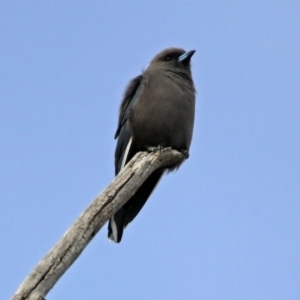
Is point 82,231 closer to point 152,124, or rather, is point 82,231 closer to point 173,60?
point 152,124

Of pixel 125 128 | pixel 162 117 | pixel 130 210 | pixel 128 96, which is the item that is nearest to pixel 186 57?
pixel 128 96

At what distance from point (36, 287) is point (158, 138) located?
3330 mm

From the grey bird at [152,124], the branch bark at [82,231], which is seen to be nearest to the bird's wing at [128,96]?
the grey bird at [152,124]

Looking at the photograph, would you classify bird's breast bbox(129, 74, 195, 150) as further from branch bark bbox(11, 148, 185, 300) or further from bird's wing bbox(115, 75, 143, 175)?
branch bark bbox(11, 148, 185, 300)

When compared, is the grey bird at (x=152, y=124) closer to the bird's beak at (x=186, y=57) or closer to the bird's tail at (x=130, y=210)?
the bird's tail at (x=130, y=210)

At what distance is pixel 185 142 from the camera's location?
805 centimetres

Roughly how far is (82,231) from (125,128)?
2.82 m

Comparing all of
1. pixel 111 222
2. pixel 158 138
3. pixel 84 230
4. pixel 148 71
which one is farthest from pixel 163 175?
pixel 84 230

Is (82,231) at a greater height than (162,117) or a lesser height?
lesser

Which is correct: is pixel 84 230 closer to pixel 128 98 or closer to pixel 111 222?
pixel 111 222

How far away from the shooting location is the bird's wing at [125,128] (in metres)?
7.92

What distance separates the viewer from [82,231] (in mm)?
5418

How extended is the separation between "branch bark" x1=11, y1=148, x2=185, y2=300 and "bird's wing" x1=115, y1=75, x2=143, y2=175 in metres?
0.95

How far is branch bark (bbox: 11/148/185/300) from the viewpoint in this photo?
4.90 metres
